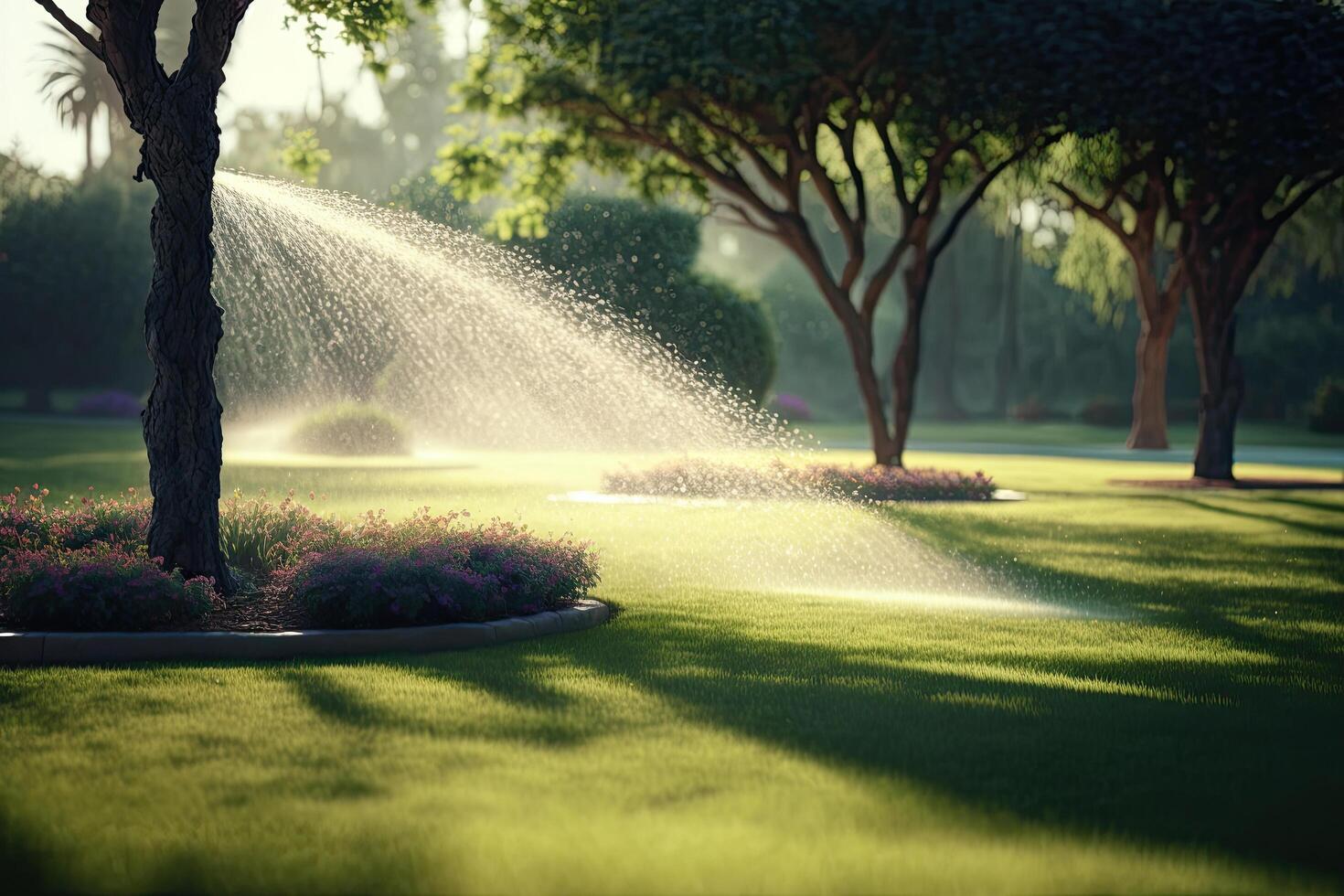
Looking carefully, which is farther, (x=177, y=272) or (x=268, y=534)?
(x=268, y=534)

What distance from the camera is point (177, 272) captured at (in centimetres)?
1067

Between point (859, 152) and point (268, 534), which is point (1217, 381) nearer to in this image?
point (859, 152)

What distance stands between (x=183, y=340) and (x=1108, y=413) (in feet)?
178

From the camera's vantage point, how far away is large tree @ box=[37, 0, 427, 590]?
1062cm

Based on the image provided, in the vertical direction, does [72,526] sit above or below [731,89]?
below

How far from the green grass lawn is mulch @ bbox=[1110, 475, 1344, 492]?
15.8m

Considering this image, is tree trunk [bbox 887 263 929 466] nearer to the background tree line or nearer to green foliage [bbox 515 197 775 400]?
the background tree line

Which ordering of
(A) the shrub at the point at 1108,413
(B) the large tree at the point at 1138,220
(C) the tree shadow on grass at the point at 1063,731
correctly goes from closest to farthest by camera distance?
(C) the tree shadow on grass at the point at 1063,731
(B) the large tree at the point at 1138,220
(A) the shrub at the point at 1108,413

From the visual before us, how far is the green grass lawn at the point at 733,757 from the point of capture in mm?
5301

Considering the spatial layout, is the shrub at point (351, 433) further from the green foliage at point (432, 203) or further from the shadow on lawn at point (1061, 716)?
the shadow on lawn at point (1061, 716)

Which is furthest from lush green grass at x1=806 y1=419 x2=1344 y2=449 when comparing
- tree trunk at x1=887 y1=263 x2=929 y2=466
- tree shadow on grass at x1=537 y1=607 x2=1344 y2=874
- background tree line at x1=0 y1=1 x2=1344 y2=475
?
tree shadow on grass at x1=537 y1=607 x2=1344 y2=874

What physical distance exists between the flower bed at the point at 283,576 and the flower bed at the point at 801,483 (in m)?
11.8

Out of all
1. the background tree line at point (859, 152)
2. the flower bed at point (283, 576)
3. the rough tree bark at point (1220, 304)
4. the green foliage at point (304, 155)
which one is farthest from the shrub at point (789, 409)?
the flower bed at point (283, 576)

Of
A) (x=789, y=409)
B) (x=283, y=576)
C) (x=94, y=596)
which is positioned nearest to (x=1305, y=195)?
(x=283, y=576)
